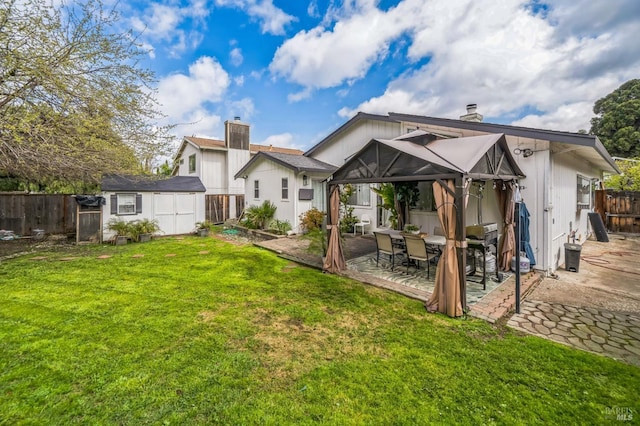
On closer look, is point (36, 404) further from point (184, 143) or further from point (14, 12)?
point (184, 143)

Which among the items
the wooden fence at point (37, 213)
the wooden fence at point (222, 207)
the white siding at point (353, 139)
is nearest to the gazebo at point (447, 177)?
the white siding at point (353, 139)

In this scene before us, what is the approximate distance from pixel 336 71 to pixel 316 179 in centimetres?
515

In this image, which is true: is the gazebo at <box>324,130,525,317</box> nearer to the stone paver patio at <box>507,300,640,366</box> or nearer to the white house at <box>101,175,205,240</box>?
the stone paver patio at <box>507,300,640,366</box>

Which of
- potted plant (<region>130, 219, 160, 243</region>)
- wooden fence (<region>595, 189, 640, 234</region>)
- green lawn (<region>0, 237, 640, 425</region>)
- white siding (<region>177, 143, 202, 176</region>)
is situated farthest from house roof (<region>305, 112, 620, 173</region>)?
white siding (<region>177, 143, 202, 176</region>)

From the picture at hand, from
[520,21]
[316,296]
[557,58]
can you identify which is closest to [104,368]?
[316,296]

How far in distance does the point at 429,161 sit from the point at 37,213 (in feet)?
52.2

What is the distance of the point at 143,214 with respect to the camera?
1163 cm

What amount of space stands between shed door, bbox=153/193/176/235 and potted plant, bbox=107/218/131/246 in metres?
1.32

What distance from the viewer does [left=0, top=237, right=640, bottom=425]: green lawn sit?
246 centimetres

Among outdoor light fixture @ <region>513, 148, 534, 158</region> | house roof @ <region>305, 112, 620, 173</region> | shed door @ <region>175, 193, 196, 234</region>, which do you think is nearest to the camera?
house roof @ <region>305, 112, 620, 173</region>

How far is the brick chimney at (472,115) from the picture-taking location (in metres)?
8.42

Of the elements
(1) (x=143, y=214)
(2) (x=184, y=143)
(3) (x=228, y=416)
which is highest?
(2) (x=184, y=143)

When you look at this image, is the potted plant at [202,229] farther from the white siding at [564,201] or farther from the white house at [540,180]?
the white siding at [564,201]

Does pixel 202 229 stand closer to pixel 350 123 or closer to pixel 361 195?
pixel 361 195
